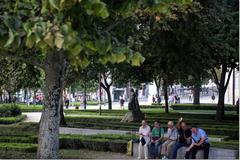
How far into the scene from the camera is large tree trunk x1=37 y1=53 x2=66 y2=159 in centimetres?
1250

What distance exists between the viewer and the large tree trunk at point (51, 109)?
12.5 m

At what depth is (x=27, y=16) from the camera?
18.2ft

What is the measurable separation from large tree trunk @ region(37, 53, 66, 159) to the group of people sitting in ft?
13.9

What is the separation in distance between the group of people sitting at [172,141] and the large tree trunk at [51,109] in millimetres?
4250

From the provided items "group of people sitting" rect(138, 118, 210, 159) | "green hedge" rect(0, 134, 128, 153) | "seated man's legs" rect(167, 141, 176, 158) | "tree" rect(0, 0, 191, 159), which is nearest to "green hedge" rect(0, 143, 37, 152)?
"green hedge" rect(0, 134, 128, 153)

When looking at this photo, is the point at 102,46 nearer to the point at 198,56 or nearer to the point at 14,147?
the point at 14,147

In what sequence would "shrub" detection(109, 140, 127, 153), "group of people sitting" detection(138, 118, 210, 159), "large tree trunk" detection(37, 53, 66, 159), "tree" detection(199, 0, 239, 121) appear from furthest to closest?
"tree" detection(199, 0, 239, 121), "shrub" detection(109, 140, 127, 153), "group of people sitting" detection(138, 118, 210, 159), "large tree trunk" detection(37, 53, 66, 159)

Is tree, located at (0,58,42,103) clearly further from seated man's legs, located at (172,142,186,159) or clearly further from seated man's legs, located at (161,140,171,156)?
seated man's legs, located at (172,142,186,159)

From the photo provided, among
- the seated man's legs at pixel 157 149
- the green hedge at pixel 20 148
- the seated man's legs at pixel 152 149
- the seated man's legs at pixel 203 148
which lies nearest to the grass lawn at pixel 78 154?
the green hedge at pixel 20 148

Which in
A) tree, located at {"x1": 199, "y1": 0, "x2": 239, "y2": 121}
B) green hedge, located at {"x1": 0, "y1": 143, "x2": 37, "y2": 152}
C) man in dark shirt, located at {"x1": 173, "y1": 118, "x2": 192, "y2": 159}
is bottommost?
green hedge, located at {"x1": 0, "y1": 143, "x2": 37, "y2": 152}

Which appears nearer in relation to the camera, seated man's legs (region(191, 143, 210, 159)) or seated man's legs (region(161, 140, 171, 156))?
seated man's legs (region(191, 143, 210, 159))

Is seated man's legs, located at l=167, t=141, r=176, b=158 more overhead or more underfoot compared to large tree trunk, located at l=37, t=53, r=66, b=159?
more underfoot

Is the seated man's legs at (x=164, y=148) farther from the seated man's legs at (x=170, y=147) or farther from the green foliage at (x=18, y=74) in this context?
the green foliage at (x=18, y=74)

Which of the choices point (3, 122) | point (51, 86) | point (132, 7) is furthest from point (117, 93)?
point (132, 7)
